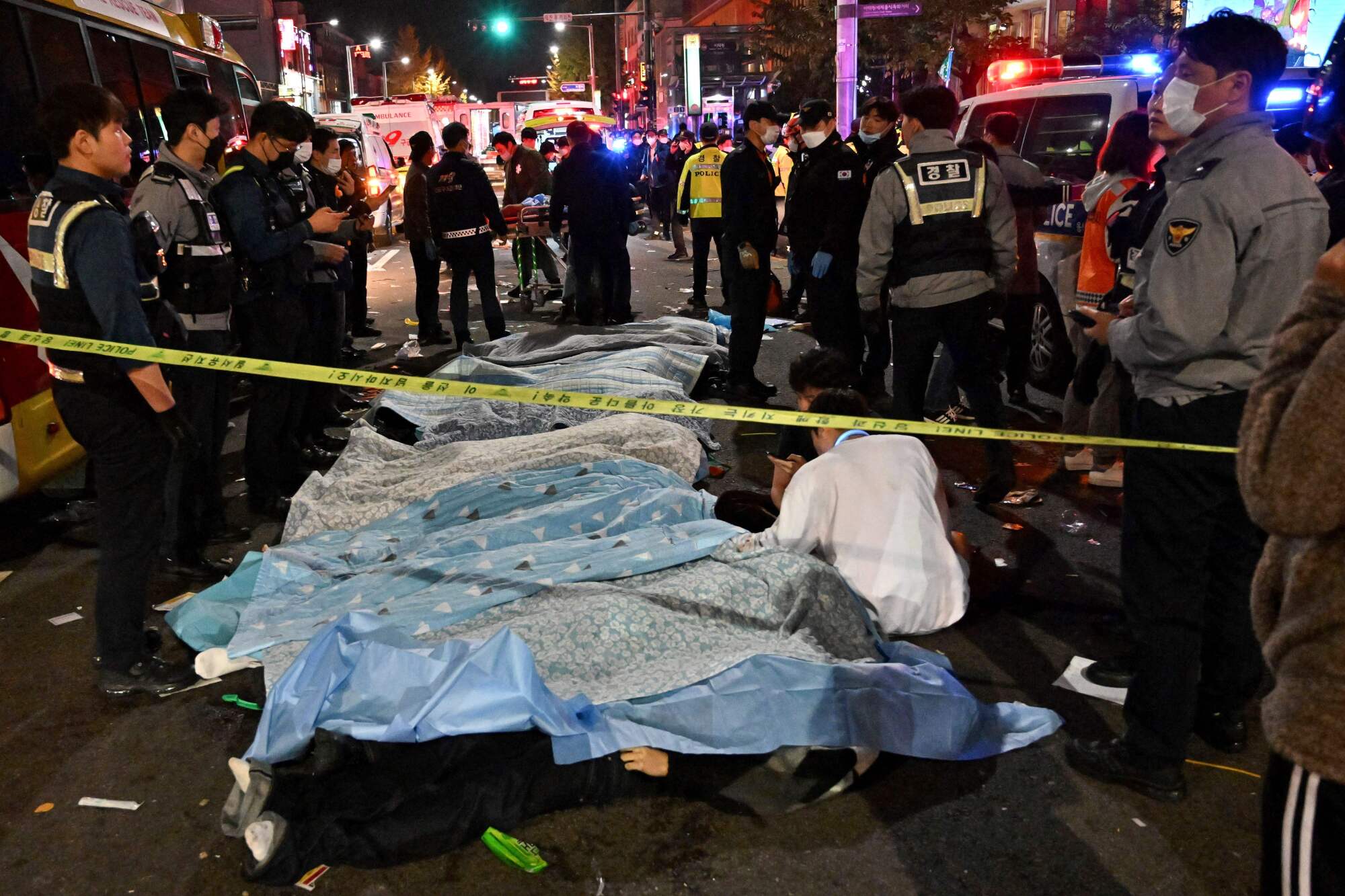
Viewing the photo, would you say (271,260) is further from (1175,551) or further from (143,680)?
(1175,551)

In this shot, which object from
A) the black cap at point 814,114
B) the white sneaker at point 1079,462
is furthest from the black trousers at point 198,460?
the white sneaker at point 1079,462

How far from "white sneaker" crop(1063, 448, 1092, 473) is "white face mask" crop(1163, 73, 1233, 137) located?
3331 mm

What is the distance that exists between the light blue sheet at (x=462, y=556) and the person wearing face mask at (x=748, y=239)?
2.92 meters

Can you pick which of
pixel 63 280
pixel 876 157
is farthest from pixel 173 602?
pixel 876 157

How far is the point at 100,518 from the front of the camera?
3836 millimetres

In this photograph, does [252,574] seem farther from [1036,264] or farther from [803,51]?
[803,51]

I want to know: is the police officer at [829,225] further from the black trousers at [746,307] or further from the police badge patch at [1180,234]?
the police badge patch at [1180,234]

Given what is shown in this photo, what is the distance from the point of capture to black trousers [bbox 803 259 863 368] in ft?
24.4

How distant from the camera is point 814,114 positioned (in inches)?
304

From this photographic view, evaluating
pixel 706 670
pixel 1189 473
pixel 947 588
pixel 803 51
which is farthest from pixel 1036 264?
pixel 803 51

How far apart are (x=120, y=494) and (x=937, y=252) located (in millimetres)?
3769

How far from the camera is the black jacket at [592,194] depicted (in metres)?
10.6

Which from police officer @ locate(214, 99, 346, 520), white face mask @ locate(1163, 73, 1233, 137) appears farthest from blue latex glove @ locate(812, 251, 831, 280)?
white face mask @ locate(1163, 73, 1233, 137)

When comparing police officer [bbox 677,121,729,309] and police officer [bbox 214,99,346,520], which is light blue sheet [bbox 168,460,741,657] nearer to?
police officer [bbox 214,99,346,520]
